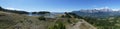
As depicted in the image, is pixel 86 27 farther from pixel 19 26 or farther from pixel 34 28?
pixel 19 26

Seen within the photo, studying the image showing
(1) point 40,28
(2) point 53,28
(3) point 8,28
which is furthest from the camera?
(1) point 40,28

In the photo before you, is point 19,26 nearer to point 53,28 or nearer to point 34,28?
point 34,28

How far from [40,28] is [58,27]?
573 cm

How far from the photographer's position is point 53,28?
4703 cm

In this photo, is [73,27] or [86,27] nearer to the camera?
[73,27]

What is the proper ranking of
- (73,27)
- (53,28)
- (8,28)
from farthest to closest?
(73,27) → (53,28) → (8,28)

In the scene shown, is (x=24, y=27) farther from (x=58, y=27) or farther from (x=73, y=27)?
(x=73, y=27)

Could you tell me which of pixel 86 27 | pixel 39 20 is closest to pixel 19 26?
pixel 39 20

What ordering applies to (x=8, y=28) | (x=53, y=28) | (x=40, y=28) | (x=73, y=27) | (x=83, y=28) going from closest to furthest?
(x=8, y=28), (x=53, y=28), (x=40, y=28), (x=73, y=27), (x=83, y=28)

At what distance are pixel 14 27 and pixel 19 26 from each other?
6.26 feet

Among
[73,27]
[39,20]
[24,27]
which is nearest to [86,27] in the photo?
[73,27]

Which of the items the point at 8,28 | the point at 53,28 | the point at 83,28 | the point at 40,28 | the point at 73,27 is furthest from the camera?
the point at 83,28

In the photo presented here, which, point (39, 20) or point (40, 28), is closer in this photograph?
point (40, 28)

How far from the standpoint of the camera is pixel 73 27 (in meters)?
59.1
